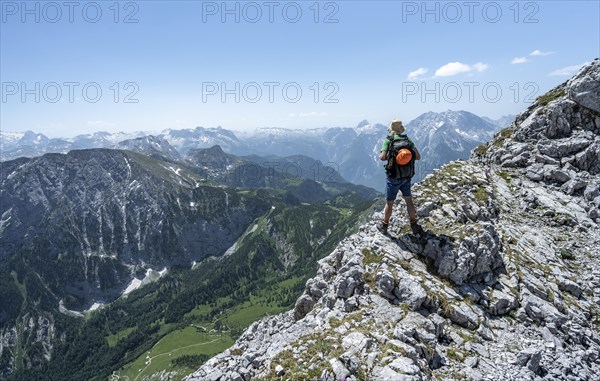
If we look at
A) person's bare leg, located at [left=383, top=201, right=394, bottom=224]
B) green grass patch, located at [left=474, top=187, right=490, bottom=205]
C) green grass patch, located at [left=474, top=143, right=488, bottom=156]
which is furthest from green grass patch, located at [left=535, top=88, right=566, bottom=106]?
person's bare leg, located at [left=383, top=201, right=394, bottom=224]

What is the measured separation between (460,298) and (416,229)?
560cm

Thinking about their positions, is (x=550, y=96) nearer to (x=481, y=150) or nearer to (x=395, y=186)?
(x=481, y=150)

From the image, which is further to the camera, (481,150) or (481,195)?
(481,150)

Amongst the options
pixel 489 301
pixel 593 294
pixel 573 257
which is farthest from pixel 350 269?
pixel 573 257

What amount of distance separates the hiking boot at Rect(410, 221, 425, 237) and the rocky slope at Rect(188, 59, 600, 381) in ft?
1.50

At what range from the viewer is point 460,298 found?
68.4ft

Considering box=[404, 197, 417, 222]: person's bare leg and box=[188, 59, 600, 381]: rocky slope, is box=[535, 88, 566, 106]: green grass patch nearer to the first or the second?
box=[188, 59, 600, 381]: rocky slope

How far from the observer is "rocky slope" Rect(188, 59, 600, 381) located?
1653cm

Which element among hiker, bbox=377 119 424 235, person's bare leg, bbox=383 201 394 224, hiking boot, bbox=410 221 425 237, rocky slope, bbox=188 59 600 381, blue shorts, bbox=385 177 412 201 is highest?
hiker, bbox=377 119 424 235

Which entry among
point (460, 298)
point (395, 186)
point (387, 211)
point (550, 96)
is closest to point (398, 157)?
point (395, 186)

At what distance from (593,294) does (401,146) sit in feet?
52.1

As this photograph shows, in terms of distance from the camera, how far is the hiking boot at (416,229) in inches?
979

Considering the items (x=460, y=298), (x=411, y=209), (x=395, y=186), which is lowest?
(x=460, y=298)

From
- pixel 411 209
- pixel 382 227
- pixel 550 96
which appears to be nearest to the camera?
pixel 411 209
